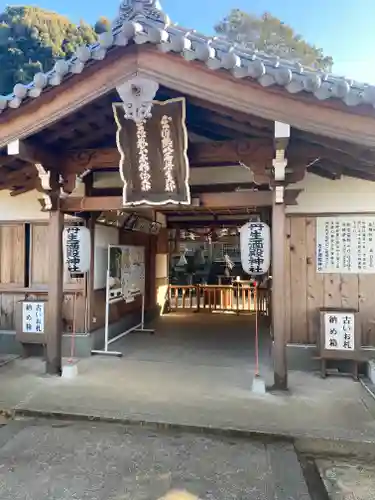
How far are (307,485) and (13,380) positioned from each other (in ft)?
14.4

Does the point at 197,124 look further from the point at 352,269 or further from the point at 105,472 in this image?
the point at 105,472

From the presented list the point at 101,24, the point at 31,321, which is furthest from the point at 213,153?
the point at 101,24

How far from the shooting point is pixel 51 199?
609cm

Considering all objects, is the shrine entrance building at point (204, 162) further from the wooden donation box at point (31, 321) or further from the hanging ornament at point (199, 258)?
the hanging ornament at point (199, 258)

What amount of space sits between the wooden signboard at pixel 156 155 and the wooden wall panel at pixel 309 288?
2.37 metres

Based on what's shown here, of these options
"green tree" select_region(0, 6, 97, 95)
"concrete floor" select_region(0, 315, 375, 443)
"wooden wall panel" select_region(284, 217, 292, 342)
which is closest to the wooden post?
"concrete floor" select_region(0, 315, 375, 443)

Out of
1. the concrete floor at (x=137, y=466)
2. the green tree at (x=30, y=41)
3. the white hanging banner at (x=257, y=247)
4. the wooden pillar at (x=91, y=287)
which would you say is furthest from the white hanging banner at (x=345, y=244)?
the green tree at (x=30, y=41)

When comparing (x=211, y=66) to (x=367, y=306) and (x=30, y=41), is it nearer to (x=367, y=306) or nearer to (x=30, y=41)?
(x=367, y=306)

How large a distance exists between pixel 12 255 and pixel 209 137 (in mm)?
4339

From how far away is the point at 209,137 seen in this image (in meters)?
6.40

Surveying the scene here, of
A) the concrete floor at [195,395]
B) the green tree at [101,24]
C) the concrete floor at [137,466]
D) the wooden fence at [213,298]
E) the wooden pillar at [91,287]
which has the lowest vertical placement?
the concrete floor at [137,466]

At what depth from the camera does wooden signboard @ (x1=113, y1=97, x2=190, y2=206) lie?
16.1 feet

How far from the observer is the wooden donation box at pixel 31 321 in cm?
699

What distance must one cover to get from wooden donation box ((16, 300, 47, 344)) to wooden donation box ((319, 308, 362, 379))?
15.3 ft
